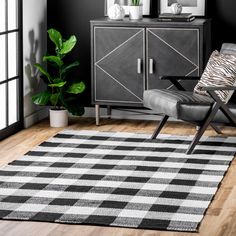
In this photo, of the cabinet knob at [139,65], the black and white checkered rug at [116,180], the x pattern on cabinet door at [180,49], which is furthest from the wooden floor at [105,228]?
the x pattern on cabinet door at [180,49]

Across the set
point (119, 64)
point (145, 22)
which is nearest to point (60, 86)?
point (119, 64)

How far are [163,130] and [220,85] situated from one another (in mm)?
850

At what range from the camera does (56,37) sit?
23.9 ft

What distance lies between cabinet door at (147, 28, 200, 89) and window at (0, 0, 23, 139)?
1220 mm

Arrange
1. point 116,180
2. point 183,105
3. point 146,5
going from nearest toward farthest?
point 116,180 → point 183,105 → point 146,5

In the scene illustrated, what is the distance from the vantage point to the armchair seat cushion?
622cm

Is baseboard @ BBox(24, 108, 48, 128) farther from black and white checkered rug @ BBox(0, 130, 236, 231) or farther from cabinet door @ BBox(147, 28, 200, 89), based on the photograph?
cabinet door @ BBox(147, 28, 200, 89)

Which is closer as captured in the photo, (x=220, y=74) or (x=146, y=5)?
(x=220, y=74)

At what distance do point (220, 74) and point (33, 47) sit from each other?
196 cm

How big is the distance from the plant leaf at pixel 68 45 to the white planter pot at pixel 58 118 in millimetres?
563

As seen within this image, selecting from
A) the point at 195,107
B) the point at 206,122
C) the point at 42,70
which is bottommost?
Result: the point at 206,122

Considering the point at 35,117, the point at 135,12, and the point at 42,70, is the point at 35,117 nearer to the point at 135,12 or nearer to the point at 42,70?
the point at 42,70

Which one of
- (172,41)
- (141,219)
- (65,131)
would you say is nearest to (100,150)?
(65,131)

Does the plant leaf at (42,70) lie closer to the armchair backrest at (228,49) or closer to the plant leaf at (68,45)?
the plant leaf at (68,45)
